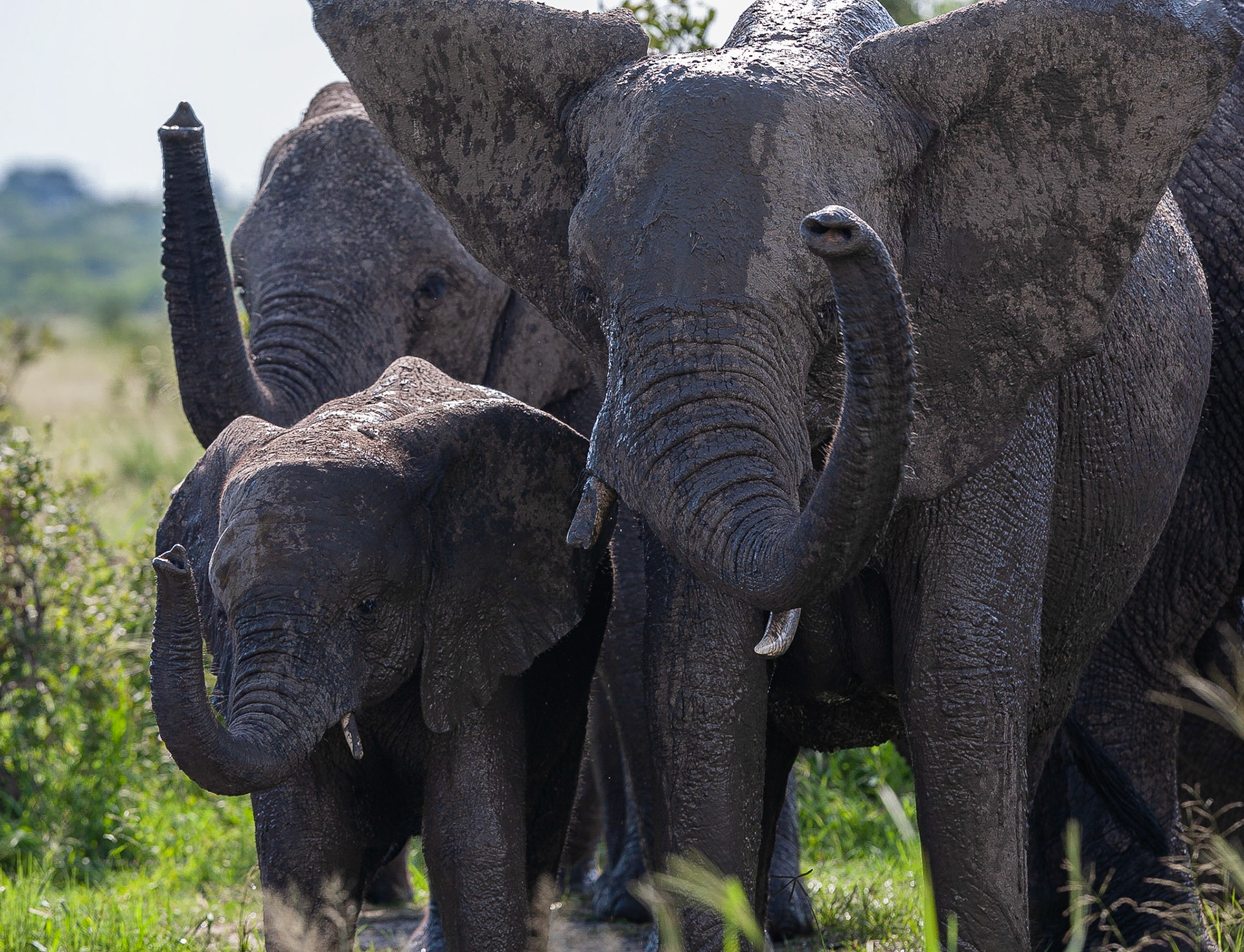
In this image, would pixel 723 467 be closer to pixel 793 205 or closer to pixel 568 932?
pixel 793 205

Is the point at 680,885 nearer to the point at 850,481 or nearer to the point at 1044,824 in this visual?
the point at 850,481

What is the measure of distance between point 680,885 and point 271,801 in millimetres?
903

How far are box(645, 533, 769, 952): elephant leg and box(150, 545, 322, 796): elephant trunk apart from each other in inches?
30.5

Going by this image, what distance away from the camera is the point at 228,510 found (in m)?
3.46

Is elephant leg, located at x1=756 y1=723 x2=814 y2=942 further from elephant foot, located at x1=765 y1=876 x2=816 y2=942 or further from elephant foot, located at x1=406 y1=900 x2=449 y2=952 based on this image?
elephant foot, located at x1=406 y1=900 x2=449 y2=952

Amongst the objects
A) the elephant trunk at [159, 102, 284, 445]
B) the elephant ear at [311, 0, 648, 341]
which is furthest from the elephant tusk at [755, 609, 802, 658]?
the elephant trunk at [159, 102, 284, 445]

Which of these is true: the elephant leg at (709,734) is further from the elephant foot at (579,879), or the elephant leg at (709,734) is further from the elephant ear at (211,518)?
the elephant foot at (579,879)

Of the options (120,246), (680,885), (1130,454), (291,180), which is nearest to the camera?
(680,885)

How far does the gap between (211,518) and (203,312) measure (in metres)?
1.26

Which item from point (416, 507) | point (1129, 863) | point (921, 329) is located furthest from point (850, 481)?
point (1129, 863)

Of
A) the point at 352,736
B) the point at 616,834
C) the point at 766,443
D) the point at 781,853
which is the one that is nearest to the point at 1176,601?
the point at 781,853

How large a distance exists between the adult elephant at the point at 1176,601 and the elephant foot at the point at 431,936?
1.54 meters

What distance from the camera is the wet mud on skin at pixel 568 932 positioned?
190 inches

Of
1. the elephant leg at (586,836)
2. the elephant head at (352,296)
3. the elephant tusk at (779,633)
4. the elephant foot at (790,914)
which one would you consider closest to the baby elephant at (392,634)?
the elephant tusk at (779,633)
